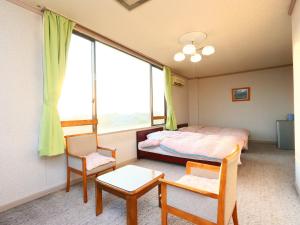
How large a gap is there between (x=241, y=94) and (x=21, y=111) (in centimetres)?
615

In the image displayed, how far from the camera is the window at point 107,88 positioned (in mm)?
2641

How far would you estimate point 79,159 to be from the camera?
2.08m

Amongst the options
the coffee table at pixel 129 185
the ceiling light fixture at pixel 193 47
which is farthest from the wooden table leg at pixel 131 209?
the ceiling light fixture at pixel 193 47

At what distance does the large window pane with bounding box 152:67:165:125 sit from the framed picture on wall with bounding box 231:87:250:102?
2731 mm

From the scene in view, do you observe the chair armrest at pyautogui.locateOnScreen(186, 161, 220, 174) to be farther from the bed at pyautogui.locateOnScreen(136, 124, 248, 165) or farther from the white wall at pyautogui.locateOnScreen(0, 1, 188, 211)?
the white wall at pyautogui.locateOnScreen(0, 1, 188, 211)

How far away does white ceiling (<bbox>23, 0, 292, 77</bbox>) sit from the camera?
213 centimetres

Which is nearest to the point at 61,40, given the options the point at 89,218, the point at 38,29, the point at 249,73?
the point at 38,29

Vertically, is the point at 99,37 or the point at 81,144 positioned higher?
the point at 99,37

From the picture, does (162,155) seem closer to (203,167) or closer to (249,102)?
(203,167)

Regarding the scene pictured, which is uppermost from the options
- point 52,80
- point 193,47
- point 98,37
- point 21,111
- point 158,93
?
point 98,37

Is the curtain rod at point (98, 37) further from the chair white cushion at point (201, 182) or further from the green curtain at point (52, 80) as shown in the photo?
the chair white cushion at point (201, 182)

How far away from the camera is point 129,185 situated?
61.5 inches

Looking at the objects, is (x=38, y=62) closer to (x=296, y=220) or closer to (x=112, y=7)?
(x=112, y=7)

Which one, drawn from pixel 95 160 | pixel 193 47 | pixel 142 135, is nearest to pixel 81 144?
pixel 95 160
